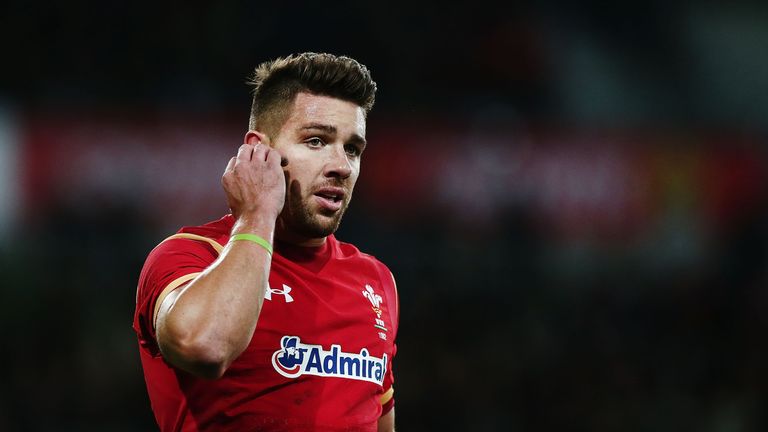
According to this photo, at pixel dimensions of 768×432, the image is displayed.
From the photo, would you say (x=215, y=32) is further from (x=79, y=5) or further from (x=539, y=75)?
(x=539, y=75)

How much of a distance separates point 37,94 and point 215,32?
5.89ft

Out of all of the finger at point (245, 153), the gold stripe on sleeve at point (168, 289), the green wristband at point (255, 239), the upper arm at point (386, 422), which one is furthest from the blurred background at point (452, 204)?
the green wristband at point (255, 239)

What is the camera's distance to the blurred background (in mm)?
7562

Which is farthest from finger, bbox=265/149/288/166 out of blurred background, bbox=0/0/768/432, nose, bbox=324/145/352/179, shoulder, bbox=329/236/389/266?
blurred background, bbox=0/0/768/432

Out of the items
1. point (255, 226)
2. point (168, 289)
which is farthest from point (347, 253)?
point (168, 289)

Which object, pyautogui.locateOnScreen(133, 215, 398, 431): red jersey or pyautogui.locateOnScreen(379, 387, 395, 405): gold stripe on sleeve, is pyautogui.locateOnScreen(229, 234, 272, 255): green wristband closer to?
pyautogui.locateOnScreen(133, 215, 398, 431): red jersey

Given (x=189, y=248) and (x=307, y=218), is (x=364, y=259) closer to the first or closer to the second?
(x=307, y=218)

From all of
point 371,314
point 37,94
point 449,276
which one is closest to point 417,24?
point 449,276

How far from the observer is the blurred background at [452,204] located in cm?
756

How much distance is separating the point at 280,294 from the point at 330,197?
1.19ft

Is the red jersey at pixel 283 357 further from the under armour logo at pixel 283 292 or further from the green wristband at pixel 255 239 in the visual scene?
the green wristband at pixel 255 239

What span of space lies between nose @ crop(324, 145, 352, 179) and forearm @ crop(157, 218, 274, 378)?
0.62m

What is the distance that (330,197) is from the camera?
3.03 meters

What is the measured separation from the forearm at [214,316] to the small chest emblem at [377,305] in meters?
0.77
